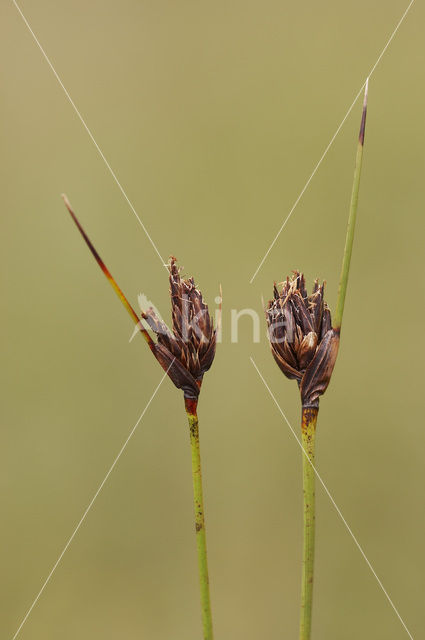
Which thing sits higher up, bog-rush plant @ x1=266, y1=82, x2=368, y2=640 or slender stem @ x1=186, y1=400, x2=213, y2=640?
bog-rush plant @ x1=266, y1=82, x2=368, y2=640

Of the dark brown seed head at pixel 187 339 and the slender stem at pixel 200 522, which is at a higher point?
the dark brown seed head at pixel 187 339

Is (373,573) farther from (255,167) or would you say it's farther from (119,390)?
(255,167)

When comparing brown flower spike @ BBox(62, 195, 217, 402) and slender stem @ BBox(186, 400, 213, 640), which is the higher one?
brown flower spike @ BBox(62, 195, 217, 402)

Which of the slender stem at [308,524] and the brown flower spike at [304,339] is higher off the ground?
the brown flower spike at [304,339]
